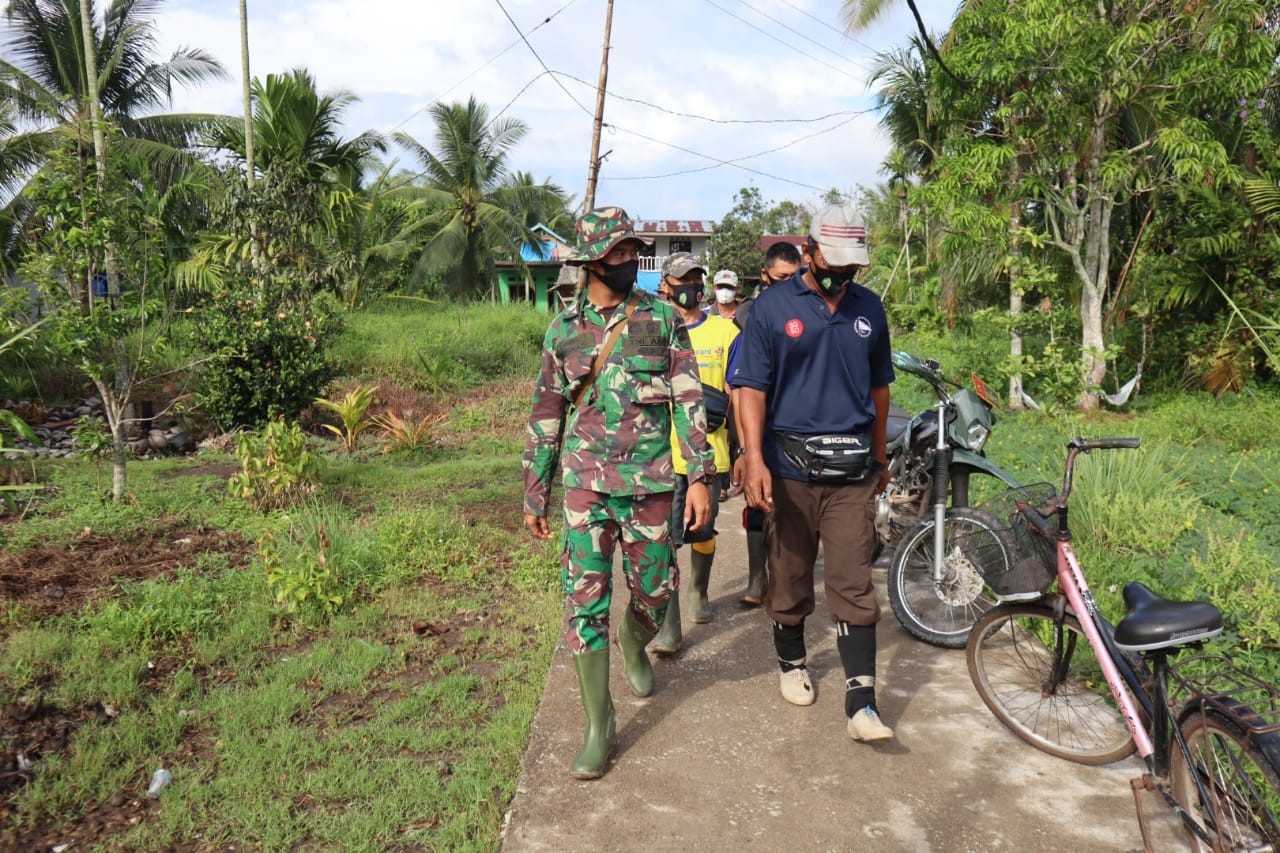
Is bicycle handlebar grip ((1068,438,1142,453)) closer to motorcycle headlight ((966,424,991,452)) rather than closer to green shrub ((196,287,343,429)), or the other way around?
motorcycle headlight ((966,424,991,452))

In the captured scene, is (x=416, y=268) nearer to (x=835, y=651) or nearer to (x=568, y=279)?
(x=568, y=279)

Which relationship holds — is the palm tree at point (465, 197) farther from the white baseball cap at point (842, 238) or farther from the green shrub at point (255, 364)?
the white baseball cap at point (842, 238)

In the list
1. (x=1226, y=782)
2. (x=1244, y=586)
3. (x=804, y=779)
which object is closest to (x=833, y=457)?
(x=804, y=779)

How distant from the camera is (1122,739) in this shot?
10.8 ft

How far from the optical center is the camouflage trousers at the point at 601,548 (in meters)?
3.21

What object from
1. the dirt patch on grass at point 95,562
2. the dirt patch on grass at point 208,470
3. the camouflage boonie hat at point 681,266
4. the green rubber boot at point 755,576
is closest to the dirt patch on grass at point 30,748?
the dirt patch on grass at point 95,562

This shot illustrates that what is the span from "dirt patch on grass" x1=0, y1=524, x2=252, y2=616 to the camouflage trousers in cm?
323

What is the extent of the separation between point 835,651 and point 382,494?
15.2 ft

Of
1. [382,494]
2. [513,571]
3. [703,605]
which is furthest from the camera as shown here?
[382,494]

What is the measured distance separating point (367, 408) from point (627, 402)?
8859mm

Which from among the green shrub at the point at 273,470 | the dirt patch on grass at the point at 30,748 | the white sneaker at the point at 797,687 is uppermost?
the green shrub at the point at 273,470

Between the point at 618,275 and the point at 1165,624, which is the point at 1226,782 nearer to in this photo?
the point at 1165,624

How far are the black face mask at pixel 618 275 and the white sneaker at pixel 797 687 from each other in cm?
179


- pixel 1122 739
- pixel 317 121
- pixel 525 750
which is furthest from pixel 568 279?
pixel 317 121
